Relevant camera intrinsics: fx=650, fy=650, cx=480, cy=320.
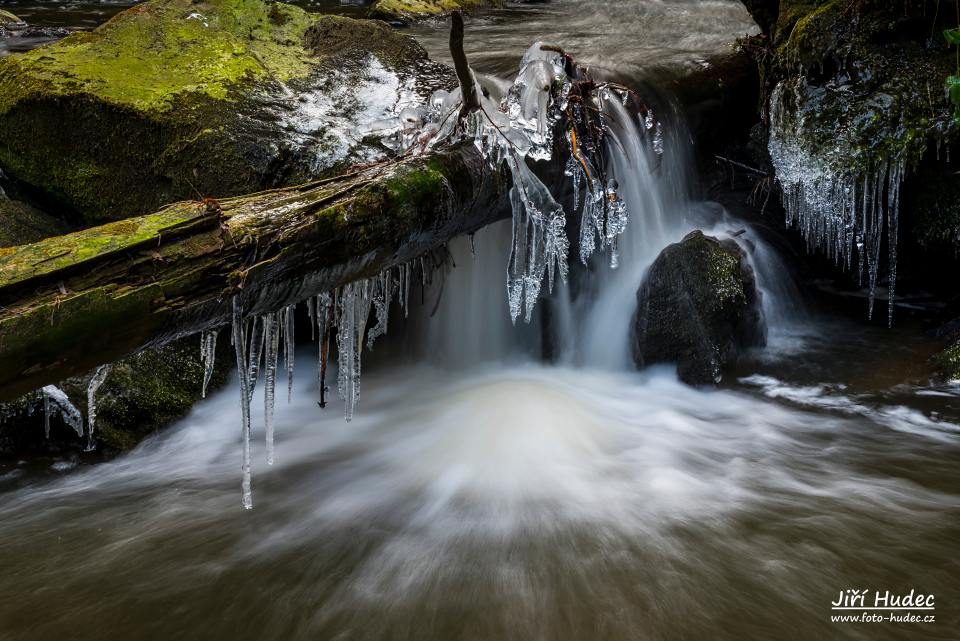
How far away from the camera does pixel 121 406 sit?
4.33m

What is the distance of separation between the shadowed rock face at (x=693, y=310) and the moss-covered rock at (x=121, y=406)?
3.47 m

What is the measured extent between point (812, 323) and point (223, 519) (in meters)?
5.40

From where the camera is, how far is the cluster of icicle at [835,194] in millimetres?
5141

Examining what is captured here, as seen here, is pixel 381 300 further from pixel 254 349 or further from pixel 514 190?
pixel 254 349

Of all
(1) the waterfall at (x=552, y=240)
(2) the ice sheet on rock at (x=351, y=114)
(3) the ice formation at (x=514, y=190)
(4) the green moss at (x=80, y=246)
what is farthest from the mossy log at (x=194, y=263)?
(2) the ice sheet on rock at (x=351, y=114)

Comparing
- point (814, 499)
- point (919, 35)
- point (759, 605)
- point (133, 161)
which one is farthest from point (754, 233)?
point (133, 161)

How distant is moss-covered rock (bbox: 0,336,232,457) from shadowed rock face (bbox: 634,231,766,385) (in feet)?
11.4

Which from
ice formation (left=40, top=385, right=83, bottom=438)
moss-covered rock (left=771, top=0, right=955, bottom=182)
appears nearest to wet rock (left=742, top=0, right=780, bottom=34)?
moss-covered rock (left=771, top=0, right=955, bottom=182)

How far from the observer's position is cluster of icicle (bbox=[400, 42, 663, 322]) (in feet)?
12.8

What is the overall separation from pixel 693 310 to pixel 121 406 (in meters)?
4.20

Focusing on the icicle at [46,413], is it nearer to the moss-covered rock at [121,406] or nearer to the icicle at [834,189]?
the moss-covered rock at [121,406]

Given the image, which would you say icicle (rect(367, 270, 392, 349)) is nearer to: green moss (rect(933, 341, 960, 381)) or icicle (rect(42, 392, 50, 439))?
icicle (rect(42, 392, 50, 439))

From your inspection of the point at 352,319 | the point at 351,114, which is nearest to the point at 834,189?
the point at 351,114

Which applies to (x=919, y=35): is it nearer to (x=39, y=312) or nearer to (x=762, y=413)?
(x=762, y=413)
